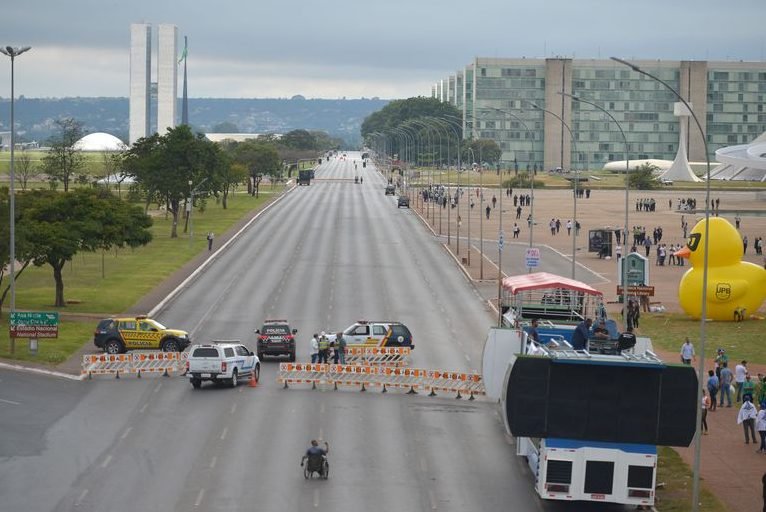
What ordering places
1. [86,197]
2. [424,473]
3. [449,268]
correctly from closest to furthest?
[424,473], [86,197], [449,268]

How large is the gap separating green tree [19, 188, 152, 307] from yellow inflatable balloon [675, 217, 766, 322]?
26809mm

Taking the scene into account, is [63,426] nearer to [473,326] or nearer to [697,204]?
[473,326]

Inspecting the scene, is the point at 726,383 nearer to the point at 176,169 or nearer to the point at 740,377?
the point at 740,377

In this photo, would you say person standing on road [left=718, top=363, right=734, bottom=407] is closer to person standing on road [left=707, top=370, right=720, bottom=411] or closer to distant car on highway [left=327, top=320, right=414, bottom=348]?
person standing on road [left=707, top=370, right=720, bottom=411]

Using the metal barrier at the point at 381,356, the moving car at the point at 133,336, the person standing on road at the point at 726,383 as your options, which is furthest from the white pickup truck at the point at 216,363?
the person standing on road at the point at 726,383

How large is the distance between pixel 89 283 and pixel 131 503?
1823 inches

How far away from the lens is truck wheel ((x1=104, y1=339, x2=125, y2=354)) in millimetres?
51125

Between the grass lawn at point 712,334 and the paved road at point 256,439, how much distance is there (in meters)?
6.94

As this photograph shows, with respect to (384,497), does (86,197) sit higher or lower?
higher

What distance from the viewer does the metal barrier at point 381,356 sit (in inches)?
1903

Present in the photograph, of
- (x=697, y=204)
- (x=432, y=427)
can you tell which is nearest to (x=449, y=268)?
(x=432, y=427)

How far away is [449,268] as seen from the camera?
8388 cm

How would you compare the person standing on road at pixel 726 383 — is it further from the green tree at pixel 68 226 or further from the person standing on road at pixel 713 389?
the green tree at pixel 68 226

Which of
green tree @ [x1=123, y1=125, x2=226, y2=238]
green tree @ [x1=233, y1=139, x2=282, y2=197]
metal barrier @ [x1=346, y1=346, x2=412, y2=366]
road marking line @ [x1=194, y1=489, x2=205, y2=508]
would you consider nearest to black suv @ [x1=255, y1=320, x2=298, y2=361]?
metal barrier @ [x1=346, y1=346, x2=412, y2=366]
